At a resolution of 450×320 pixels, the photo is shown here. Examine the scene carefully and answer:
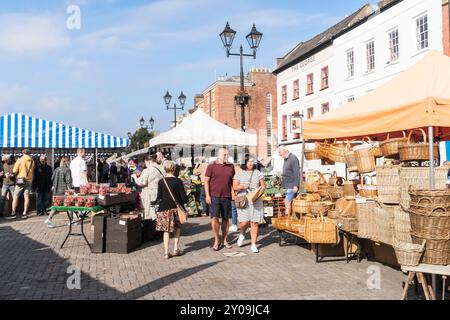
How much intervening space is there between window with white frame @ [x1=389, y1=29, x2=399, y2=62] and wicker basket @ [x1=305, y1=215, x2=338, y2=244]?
1784cm

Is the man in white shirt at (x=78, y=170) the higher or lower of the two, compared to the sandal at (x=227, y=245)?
higher

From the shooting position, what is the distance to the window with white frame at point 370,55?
2503 cm

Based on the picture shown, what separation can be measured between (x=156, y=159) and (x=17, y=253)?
13.0ft

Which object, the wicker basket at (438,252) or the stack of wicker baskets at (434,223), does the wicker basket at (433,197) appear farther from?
the wicker basket at (438,252)

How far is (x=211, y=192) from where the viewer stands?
8.96m

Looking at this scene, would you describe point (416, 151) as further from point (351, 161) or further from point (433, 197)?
point (351, 161)

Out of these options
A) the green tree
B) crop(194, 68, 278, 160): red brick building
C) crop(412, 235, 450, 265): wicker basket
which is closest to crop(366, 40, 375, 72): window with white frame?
crop(412, 235, 450, 265): wicker basket

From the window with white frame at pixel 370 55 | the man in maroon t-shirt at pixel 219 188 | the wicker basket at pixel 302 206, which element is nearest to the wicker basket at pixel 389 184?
the wicker basket at pixel 302 206

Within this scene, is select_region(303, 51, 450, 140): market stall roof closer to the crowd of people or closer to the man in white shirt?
the crowd of people

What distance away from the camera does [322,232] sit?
24.7ft

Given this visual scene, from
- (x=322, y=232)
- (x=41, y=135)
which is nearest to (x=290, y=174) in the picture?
(x=322, y=232)

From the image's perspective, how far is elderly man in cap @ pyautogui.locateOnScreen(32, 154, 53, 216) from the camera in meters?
14.3

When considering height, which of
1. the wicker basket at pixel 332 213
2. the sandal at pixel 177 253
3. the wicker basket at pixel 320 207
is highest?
the wicker basket at pixel 320 207
